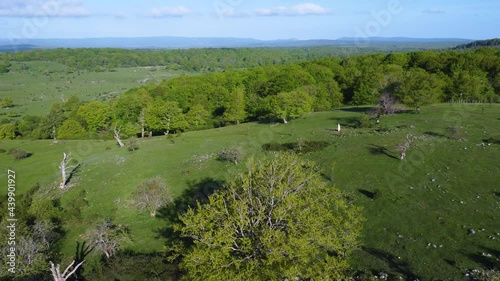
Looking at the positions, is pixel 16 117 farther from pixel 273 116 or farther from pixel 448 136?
pixel 448 136

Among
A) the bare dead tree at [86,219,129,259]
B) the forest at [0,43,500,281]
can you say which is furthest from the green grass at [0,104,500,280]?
the bare dead tree at [86,219,129,259]

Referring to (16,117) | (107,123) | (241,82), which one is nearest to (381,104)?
(241,82)

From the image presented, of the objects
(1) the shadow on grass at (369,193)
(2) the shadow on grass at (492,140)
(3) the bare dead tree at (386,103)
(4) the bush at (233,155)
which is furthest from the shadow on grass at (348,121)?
(1) the shadow on grass at (369,193)

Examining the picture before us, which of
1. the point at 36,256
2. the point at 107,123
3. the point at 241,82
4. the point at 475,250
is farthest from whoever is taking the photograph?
the point at 241,82

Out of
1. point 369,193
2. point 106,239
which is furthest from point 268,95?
point 106,239

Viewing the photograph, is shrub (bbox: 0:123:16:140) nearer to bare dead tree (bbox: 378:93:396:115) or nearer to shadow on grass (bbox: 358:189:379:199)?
bare dead tree (bbox: 378:93:396:115)

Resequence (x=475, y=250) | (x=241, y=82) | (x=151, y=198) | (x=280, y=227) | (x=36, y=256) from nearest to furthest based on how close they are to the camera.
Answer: (x=280, y=227) < (x=475, y=250) < (x=36, y=256) < (x=151, y=198) < (x=241, y=82)
